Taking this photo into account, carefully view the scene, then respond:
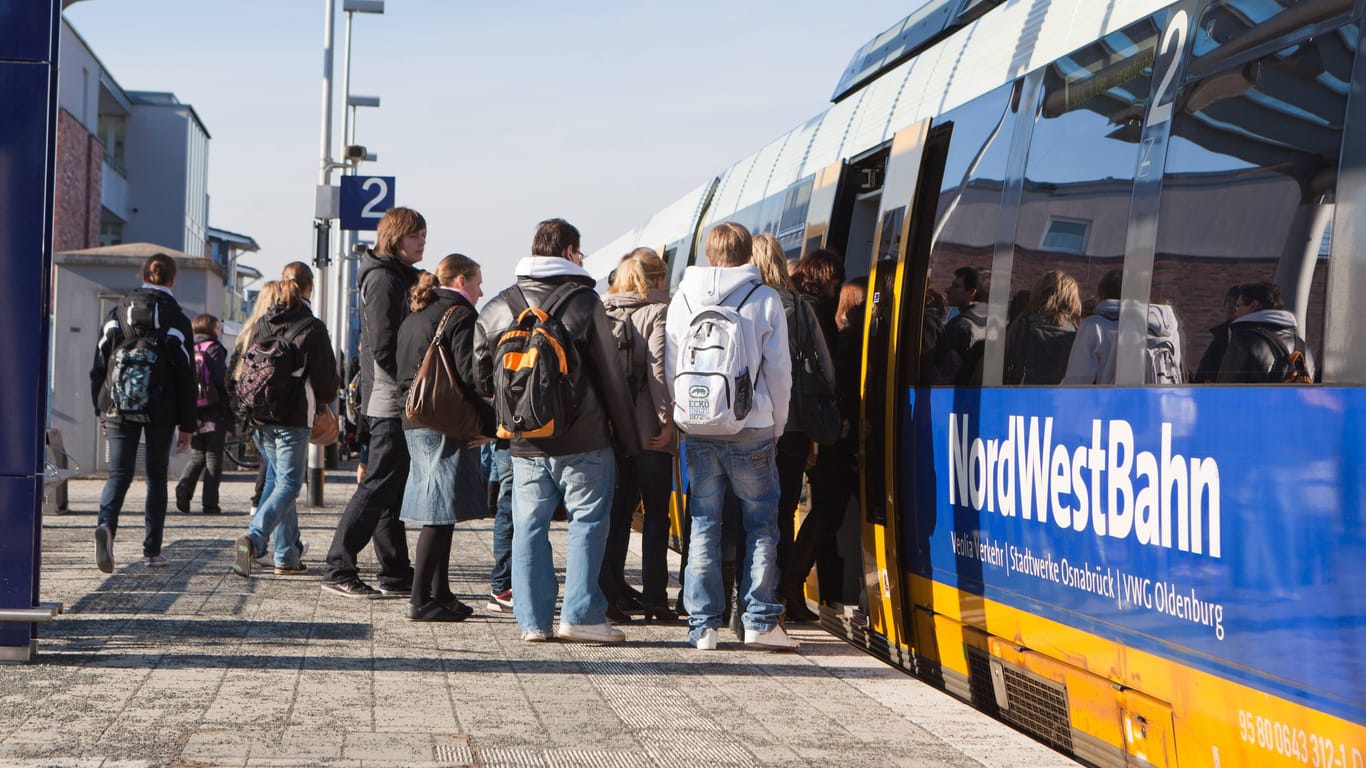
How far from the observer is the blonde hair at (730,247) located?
754 centimetres

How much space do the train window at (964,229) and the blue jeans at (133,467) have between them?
516cm

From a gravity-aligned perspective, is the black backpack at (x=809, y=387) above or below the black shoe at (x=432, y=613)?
above

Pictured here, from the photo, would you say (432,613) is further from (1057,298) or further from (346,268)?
(346,268)

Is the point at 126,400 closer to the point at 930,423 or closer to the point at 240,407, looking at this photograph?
the point at 240,407

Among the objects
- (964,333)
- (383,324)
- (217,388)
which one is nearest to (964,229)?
(964,333)

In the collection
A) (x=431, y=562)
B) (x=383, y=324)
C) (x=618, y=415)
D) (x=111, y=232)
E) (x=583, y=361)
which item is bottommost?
(x=431, y=562)

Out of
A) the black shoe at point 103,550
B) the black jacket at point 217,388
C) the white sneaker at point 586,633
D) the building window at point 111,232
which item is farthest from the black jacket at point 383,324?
the building window at point 111,232

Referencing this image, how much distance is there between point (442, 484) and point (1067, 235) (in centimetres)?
367

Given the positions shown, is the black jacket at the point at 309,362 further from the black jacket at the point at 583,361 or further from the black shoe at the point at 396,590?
the black jacket at the point at 583,361

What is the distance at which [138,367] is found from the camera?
32.6 ft

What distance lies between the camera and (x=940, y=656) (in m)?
6.89

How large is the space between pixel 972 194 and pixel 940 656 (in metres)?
1.92

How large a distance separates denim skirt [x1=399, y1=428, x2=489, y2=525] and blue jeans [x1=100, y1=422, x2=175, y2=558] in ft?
8.20

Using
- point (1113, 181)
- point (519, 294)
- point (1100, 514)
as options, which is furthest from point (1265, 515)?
point (519, 294)
